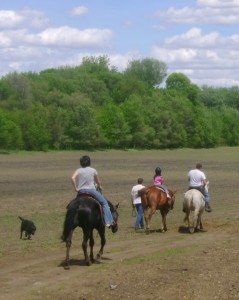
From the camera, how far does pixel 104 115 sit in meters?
111

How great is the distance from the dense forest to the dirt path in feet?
241

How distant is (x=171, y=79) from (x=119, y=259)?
158 metres

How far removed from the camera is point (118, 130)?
105688 millimetres

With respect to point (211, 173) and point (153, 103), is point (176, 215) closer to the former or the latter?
point (211, 173)

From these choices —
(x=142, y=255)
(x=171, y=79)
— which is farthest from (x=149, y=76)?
(x=142, y=255)

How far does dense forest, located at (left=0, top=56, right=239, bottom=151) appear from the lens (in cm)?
9812

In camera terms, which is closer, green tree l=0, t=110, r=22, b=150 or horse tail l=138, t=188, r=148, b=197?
horse tail l=138, t=188, r=148, b=197

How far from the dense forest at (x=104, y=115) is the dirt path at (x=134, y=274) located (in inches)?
2887

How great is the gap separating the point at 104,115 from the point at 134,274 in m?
98.5

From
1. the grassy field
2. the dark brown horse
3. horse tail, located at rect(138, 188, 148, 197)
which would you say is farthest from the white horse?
the dark brown horse

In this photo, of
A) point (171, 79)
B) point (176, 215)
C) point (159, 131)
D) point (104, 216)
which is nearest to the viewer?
point (104, 216)

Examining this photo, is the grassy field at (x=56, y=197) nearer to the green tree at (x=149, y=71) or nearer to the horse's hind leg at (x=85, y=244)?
the horse's hind leg at (x=85, y=244)

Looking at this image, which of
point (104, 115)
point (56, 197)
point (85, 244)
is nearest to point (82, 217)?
point (85, 244)

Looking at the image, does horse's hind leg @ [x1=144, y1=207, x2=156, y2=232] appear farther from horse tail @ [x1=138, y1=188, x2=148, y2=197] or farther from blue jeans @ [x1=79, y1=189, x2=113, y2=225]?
blue jeans @ [x1=79, y1=189, x2=113, y2=225]
